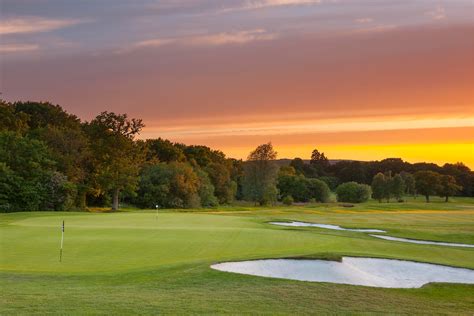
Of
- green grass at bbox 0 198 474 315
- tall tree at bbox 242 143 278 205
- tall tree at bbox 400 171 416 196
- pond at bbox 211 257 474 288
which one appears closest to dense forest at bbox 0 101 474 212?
tall tree at bbox 242 143 278 205

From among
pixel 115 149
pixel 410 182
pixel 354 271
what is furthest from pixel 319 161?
pixel 354 271

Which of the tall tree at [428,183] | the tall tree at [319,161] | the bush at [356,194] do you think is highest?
the tall tree at [319,161]

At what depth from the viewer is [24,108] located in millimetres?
84875

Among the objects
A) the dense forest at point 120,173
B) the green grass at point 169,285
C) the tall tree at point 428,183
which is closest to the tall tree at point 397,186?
the dense forest at point 120,173

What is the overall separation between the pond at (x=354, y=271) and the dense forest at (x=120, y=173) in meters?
46.0

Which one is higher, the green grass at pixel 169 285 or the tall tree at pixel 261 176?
the tall tree at pixel 261 176

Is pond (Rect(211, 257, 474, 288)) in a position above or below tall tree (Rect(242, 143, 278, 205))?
below

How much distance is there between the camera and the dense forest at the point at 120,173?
5881 cm

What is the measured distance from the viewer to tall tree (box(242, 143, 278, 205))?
9744cm

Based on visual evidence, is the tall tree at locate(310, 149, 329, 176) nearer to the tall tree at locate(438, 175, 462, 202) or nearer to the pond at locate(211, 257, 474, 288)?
the tall tree at locate(438, 175, 462, 202)

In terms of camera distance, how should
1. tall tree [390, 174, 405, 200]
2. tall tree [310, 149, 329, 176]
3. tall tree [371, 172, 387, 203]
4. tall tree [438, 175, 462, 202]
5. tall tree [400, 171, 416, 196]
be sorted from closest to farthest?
tall tree [390, 174, 405, 200], tall tree [371, 172, 387, 203], tall tree [438, 175, 462, 202], tall tree [400, 171, 416, 196], tall tree [310, 149, 329, 176]

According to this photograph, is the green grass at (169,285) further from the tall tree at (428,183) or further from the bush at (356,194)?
the tall tree at (428,183)

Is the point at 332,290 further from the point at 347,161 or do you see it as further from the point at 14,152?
the point at 347,161

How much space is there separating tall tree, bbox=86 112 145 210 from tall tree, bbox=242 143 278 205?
115 ft
